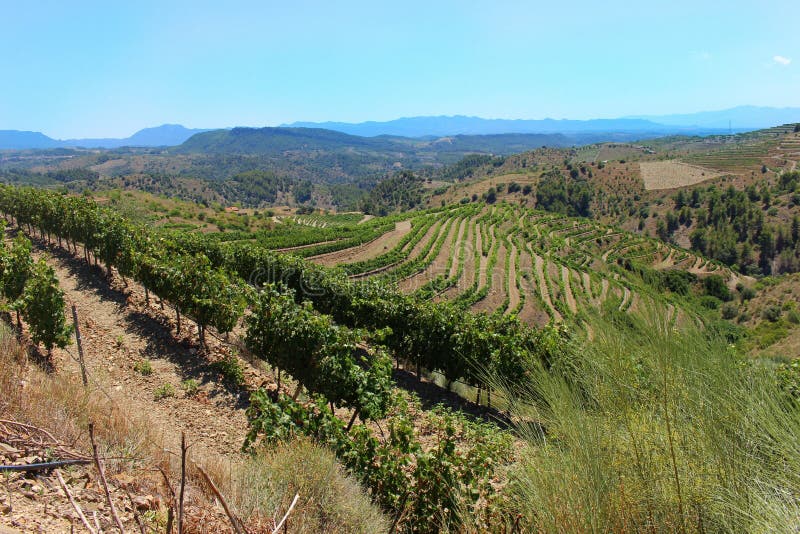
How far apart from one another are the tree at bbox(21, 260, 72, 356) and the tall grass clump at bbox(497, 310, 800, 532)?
12789 millimetres

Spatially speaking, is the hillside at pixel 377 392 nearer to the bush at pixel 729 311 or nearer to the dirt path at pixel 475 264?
the dirt path at pixel 475 264

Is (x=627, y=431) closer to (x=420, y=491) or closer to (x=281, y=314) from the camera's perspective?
(x=420, y=491)

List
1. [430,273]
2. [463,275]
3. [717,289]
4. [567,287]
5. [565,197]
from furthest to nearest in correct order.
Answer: [565,197], [717,289], [567,287], [463,275], [430,273]

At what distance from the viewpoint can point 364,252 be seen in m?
50.7

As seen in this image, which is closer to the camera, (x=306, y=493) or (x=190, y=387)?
(x=306, y=493)

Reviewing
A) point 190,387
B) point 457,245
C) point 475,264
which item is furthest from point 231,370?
point 457,245

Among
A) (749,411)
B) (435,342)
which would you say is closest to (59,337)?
(435,342)

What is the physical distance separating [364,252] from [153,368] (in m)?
38.7

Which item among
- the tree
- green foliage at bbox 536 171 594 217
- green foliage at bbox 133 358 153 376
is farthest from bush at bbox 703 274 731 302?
the tree

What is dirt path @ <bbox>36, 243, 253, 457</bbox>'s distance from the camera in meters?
9.84

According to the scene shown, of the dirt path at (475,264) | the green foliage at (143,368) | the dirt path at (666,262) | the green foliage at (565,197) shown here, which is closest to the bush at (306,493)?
the green foliage at (143,368)

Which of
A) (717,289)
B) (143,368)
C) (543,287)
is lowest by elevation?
(717,289)

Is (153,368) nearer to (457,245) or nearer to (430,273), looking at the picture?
(430,273)

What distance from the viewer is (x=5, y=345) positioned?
26.3ft
